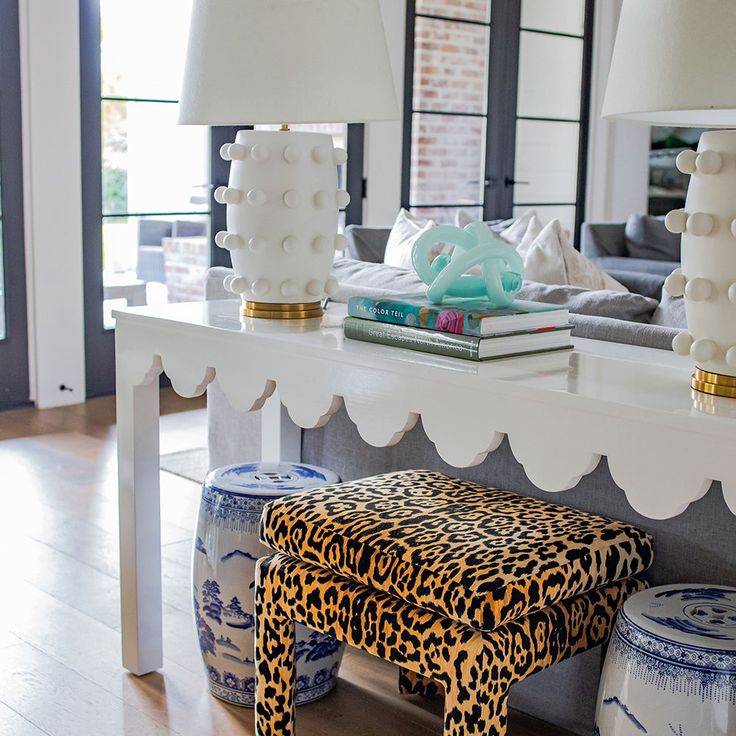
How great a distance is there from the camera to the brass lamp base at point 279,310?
2172 millimetres

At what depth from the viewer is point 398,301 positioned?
188 centimetres

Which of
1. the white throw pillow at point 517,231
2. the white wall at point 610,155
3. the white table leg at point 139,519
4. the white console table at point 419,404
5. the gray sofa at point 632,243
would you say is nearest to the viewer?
the white console table at point 419,404

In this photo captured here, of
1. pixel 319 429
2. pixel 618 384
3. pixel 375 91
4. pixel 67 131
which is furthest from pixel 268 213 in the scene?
pixel 67 131

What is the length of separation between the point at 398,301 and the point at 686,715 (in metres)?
0.79

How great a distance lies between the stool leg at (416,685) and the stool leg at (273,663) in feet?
1.26

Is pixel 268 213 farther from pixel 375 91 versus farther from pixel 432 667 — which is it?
pixel 432 667

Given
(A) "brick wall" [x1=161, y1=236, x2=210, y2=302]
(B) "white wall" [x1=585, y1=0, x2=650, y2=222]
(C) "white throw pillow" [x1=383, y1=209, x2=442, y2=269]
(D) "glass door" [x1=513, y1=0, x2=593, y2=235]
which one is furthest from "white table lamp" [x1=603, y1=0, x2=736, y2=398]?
(B) "white wall" [x1=585, y1=0, x2=650, y2=222]

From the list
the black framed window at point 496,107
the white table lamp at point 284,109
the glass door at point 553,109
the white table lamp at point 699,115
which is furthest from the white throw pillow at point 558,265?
the glass door at point 553,109

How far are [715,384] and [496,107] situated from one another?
202 inches

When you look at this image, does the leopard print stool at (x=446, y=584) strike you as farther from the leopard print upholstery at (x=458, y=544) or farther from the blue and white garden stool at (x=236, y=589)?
the blue and white garden stool at (x=236, y=589)

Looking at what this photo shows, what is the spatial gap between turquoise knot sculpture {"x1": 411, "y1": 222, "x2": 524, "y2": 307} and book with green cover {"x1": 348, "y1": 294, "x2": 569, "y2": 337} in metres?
0.02

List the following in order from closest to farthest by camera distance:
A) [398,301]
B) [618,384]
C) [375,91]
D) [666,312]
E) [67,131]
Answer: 1. [618,384]
2. [398,301]
3. [375,91]
4. [666,312]
5. [67,131]

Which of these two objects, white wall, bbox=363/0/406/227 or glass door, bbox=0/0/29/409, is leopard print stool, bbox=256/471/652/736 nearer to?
glass door, bbox=0/0/29/409

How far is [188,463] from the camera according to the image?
13.0ft
